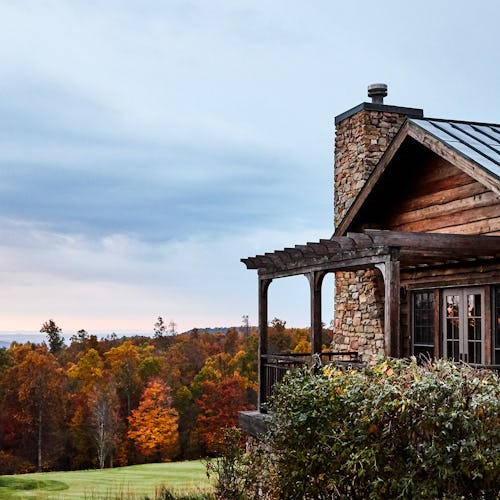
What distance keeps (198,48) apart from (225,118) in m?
33.2

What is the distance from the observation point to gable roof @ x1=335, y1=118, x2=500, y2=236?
1084 cm

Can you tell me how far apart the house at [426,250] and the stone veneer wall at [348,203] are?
0.85 metres

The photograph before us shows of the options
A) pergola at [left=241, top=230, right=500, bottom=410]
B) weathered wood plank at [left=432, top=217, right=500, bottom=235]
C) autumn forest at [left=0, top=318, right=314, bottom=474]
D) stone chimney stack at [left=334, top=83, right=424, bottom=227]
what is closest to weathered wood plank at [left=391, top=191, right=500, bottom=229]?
weathered wood plank at [left=432, top=217, right=500, bottom=235]

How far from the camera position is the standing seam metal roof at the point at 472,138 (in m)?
11.1

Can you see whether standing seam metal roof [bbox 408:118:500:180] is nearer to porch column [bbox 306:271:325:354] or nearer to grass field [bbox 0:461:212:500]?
porch column [bbox 306:271:325:354]

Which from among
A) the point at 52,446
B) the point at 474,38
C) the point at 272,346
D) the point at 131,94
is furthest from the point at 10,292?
the point at 474,38

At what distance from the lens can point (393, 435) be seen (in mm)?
7652

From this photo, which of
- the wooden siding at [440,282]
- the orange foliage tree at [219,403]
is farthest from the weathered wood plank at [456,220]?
the orange foliage tree at [219,403]

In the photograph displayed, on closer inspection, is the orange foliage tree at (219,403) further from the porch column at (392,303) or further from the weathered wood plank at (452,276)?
the porch column at (392,303)

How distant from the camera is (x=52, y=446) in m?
52.0

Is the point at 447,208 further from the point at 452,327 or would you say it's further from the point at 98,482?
the point at 98,482

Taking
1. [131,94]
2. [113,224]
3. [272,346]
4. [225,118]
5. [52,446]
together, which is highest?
[225,118]

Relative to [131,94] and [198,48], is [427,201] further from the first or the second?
[131,94]

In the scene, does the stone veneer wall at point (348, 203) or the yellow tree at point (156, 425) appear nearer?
the stone veneer wall at point (348, 203)
